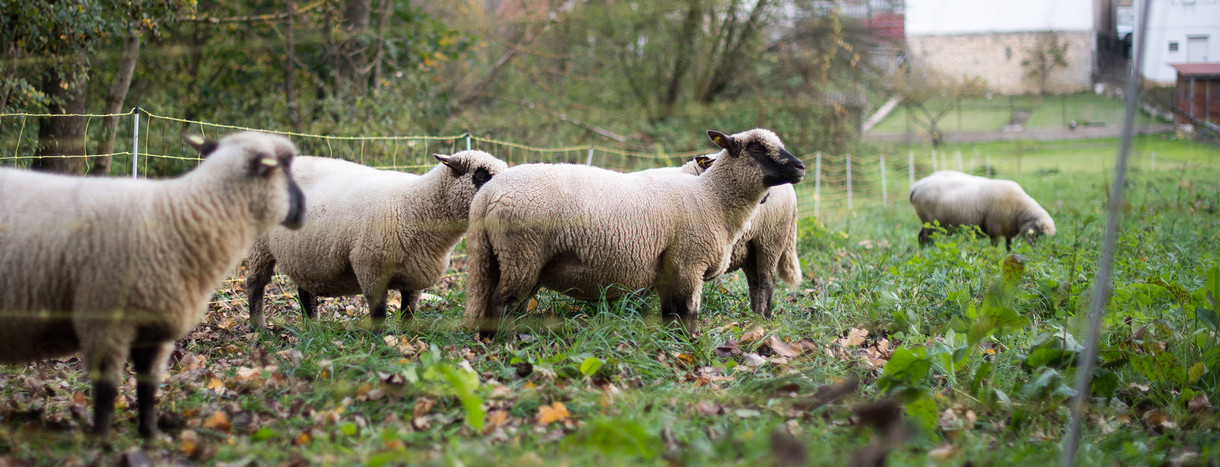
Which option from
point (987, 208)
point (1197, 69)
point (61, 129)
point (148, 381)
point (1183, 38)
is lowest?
point (148, 381)

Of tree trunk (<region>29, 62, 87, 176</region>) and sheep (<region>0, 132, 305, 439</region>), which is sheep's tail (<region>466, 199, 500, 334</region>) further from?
tree trunk (<region>29, 62, 87, 176</region>)

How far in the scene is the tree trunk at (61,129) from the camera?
6.82 metres

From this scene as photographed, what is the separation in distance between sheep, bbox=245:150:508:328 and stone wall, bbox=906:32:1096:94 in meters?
4.21

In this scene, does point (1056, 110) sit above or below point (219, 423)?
above

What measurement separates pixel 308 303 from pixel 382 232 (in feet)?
3.86

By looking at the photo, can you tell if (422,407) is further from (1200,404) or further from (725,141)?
(1200,404)

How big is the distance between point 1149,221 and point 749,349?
716 centimetres

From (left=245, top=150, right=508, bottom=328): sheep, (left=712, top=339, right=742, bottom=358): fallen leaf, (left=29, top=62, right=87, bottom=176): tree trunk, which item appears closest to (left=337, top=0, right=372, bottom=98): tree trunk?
(left=29, top=62, right=87, bottom=176): tree trunk

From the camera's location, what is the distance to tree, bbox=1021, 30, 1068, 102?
5.73 metres

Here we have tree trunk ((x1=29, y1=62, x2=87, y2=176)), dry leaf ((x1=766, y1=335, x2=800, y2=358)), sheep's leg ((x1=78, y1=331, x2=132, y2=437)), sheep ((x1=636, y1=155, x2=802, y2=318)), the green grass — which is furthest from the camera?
tree trunk ((x1=29, y1=62, x2=87, y2=176))

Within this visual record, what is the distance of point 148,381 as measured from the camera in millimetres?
2959

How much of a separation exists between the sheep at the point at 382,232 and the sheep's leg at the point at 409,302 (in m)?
0.03

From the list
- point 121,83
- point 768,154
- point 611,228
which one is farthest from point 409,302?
point 121,83

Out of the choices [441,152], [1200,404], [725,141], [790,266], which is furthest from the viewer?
[441,152]
